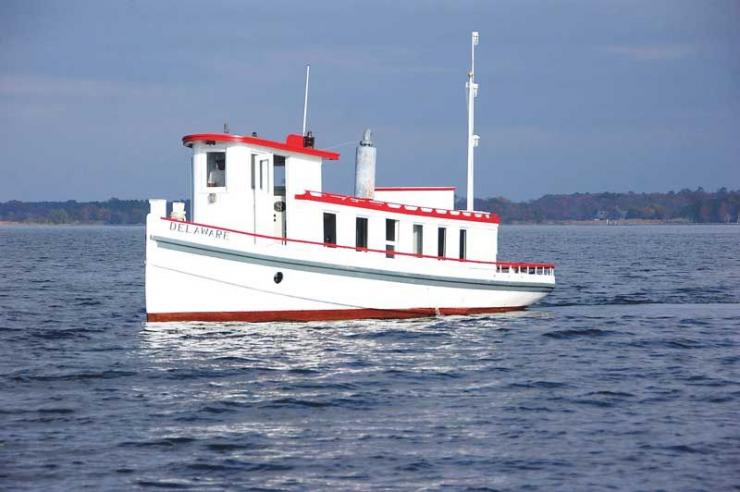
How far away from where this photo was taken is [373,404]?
17.4m

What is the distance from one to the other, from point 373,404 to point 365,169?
42.4 ft

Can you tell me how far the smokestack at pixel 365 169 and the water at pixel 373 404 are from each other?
15.0 feet

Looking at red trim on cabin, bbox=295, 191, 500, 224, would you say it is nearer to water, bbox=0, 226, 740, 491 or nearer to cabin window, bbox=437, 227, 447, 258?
cabin window, bbox=437, 227, 447, 258

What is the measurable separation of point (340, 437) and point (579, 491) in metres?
4.05

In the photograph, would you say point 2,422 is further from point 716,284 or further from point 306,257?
point 716,284

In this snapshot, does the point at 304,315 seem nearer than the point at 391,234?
Yes

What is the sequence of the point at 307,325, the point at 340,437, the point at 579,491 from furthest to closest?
the point at 307,325, the point at 340,437, the point at 579,491

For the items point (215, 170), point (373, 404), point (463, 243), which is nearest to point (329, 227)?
point (215, 170)

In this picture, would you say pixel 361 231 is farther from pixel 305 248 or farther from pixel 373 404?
pixel 373 404

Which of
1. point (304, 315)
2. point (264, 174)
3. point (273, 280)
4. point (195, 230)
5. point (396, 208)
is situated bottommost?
point (304, 315)

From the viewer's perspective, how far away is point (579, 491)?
1278cm

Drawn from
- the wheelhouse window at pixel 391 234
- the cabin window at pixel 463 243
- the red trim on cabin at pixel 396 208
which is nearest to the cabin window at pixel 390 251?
the wheelhouse window at pixel 391 234

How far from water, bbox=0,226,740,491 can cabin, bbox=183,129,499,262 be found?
2.63 m

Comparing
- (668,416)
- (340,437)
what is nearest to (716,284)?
(668,416)
